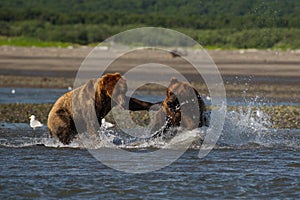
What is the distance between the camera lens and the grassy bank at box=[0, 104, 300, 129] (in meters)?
13.4

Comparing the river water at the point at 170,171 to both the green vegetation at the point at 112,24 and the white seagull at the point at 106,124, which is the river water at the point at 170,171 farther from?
the green vegetation at the point at 112,24

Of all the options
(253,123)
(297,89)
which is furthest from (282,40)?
(253,123)

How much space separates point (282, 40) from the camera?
40281mm

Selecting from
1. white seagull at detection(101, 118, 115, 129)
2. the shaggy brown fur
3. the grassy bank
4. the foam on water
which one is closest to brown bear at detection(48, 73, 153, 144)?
the shaggy brown fur

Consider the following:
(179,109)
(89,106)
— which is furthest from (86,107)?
(179,109)

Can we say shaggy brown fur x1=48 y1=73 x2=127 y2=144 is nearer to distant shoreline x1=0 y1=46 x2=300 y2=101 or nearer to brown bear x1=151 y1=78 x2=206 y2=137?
brown bear x1=151 y1=78 x2=206 y2=137

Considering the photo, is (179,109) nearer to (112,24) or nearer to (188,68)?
(188,68)

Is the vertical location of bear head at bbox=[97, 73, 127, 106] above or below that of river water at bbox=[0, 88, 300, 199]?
above

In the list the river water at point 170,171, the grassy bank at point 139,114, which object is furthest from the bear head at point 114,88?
the grassy bank at point 139,114

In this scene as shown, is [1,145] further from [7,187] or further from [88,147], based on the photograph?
[7,187]

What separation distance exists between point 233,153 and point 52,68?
1972 cm

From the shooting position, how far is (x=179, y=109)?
9.95 metres

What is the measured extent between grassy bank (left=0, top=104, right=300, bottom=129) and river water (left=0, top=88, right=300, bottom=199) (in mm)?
1977

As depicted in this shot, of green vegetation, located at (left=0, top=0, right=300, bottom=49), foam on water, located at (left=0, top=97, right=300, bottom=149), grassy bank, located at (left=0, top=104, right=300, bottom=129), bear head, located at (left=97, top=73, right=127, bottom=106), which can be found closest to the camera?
bear head, located at (left=97, top=73, right=127, bottom=106)
